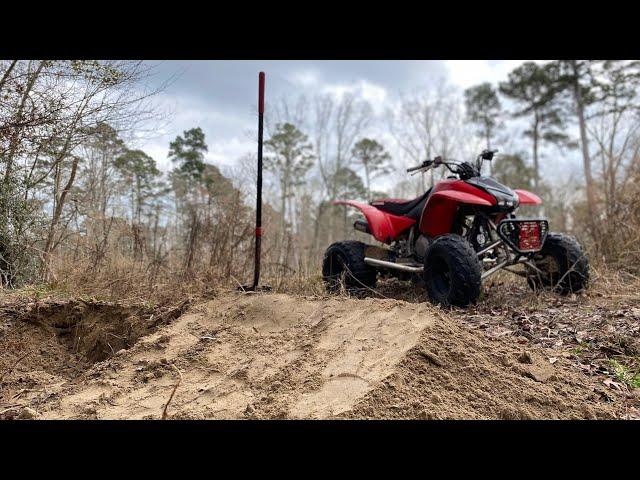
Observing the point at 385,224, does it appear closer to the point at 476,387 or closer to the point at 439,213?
the point at 439,213

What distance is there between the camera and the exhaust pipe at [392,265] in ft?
16.6

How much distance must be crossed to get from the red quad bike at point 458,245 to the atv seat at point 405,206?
12mm

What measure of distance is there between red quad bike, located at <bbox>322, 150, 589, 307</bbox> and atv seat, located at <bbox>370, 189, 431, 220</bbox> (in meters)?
0.01

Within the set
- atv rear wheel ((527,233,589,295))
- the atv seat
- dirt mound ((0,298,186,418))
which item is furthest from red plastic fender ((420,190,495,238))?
dirt mound ((0,298,186,418))

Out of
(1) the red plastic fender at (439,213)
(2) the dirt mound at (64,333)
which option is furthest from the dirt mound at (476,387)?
(2) the dirt mound at (64,333)

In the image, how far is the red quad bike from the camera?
4.56 metres

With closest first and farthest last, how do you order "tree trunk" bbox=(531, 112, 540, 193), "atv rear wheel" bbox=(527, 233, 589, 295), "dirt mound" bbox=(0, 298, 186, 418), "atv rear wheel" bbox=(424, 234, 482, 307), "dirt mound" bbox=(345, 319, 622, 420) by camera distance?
1. "dirt mound" bbox=(345, 319, 622, 420)
2. "dirt mound" bbox=(0, 298, 186, 418)
3. "atv rear wheel" bbox=(424, 234, 482, 307)
4. "atv rear wheel" bbox=(527, 233, 589, 295)
5. "tree trunk" bbox=(531, 112, 540, 193)

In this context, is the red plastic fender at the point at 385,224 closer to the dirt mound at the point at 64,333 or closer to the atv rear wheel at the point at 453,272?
the atv rear wheel at the point at 453,272

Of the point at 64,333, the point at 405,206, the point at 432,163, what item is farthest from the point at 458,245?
the point at 64,333

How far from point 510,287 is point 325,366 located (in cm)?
388

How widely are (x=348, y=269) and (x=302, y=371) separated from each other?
111 inches

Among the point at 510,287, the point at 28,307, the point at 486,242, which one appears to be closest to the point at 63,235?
the point at 28,307

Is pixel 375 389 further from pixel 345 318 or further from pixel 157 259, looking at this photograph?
pixel 157 259

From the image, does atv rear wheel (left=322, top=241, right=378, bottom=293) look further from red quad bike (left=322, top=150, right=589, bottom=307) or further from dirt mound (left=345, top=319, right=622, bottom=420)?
dirt mound (left=345, top=319, right=622, bottom=420)
